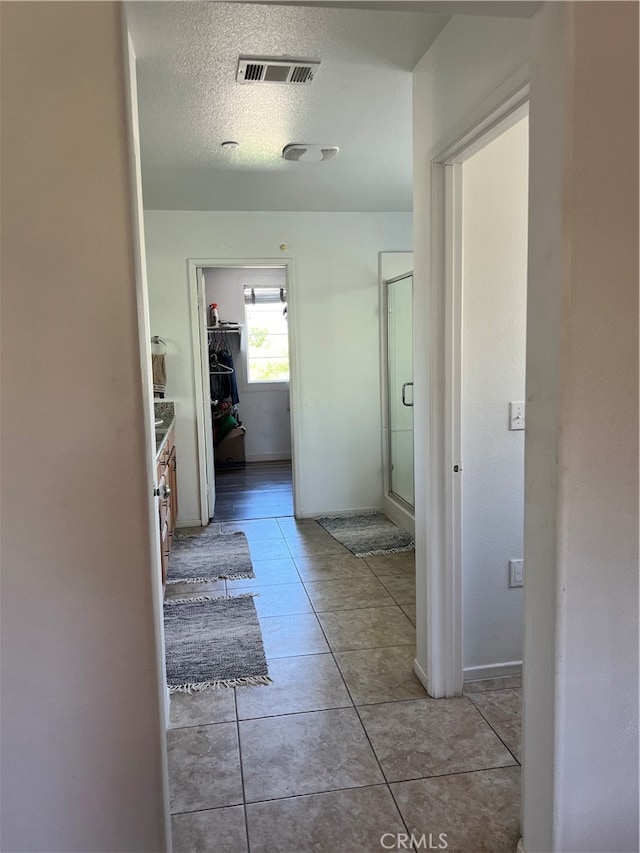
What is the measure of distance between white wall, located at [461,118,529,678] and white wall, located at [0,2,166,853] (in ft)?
4.61

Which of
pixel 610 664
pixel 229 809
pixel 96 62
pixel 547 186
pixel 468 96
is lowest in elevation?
pixel 229 809

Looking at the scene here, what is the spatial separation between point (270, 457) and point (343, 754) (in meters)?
5.56

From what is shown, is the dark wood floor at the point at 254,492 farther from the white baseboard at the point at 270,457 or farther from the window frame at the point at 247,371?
the window frame at the point at 247,371

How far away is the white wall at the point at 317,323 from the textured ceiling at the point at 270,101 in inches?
17.9

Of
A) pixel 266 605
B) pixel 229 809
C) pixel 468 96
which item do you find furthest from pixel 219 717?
pixel 468 96

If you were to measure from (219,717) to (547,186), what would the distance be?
2094 mm

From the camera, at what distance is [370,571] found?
3.82 metres

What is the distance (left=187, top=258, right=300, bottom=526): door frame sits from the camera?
464 cm

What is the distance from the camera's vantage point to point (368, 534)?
178 inches

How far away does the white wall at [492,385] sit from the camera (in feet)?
7.56

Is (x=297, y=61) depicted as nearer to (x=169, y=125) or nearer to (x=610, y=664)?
(x=169, y=125)

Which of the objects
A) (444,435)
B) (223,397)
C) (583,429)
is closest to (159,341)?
(223,397)

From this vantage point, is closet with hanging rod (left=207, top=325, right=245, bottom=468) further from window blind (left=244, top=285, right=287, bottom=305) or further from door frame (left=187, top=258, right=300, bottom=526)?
door frame (left=187, top=258, right=300, bottom=526)

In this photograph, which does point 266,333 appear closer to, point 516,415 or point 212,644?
point 212,644
